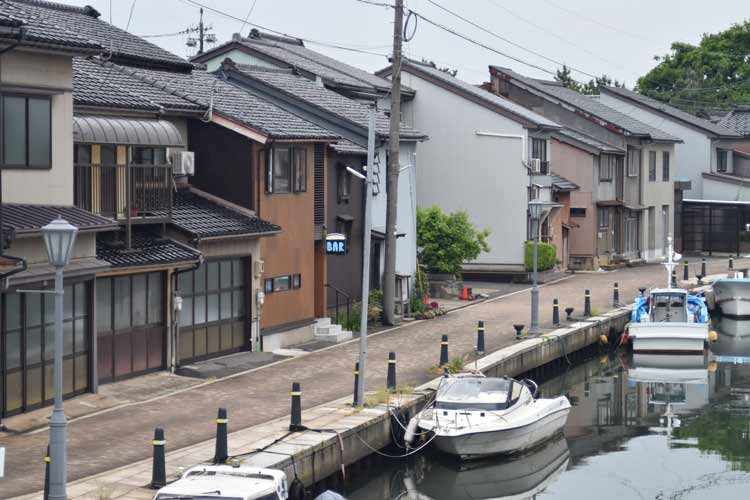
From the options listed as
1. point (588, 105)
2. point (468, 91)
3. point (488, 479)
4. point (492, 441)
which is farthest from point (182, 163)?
point (588, 105)

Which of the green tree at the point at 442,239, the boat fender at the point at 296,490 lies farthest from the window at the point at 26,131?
the green tree at the point at 442,239

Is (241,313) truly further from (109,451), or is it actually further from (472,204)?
(472,204)

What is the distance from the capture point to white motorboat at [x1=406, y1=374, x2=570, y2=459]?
2403cm

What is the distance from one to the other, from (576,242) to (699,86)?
4613 centimetres

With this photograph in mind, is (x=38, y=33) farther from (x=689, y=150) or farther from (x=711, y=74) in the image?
(x=711, y=74)

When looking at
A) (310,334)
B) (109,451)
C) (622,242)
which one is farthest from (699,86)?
(109,451)

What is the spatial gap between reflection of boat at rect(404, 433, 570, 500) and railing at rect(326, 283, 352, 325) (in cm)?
1112

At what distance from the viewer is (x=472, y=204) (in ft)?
171

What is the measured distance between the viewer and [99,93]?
87.0 ft

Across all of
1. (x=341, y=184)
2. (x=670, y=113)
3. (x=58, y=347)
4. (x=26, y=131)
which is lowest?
(x=58, y=347)

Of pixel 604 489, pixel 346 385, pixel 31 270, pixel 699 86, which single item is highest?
pixel 699 86

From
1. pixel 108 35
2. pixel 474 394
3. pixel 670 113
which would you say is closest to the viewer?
pixel 474 394

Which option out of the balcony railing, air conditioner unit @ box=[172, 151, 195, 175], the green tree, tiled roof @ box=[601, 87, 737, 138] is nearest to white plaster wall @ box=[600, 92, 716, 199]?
tiled roof @ box=[601, 87, 737, 138]

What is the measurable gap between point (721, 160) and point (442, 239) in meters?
36.3
